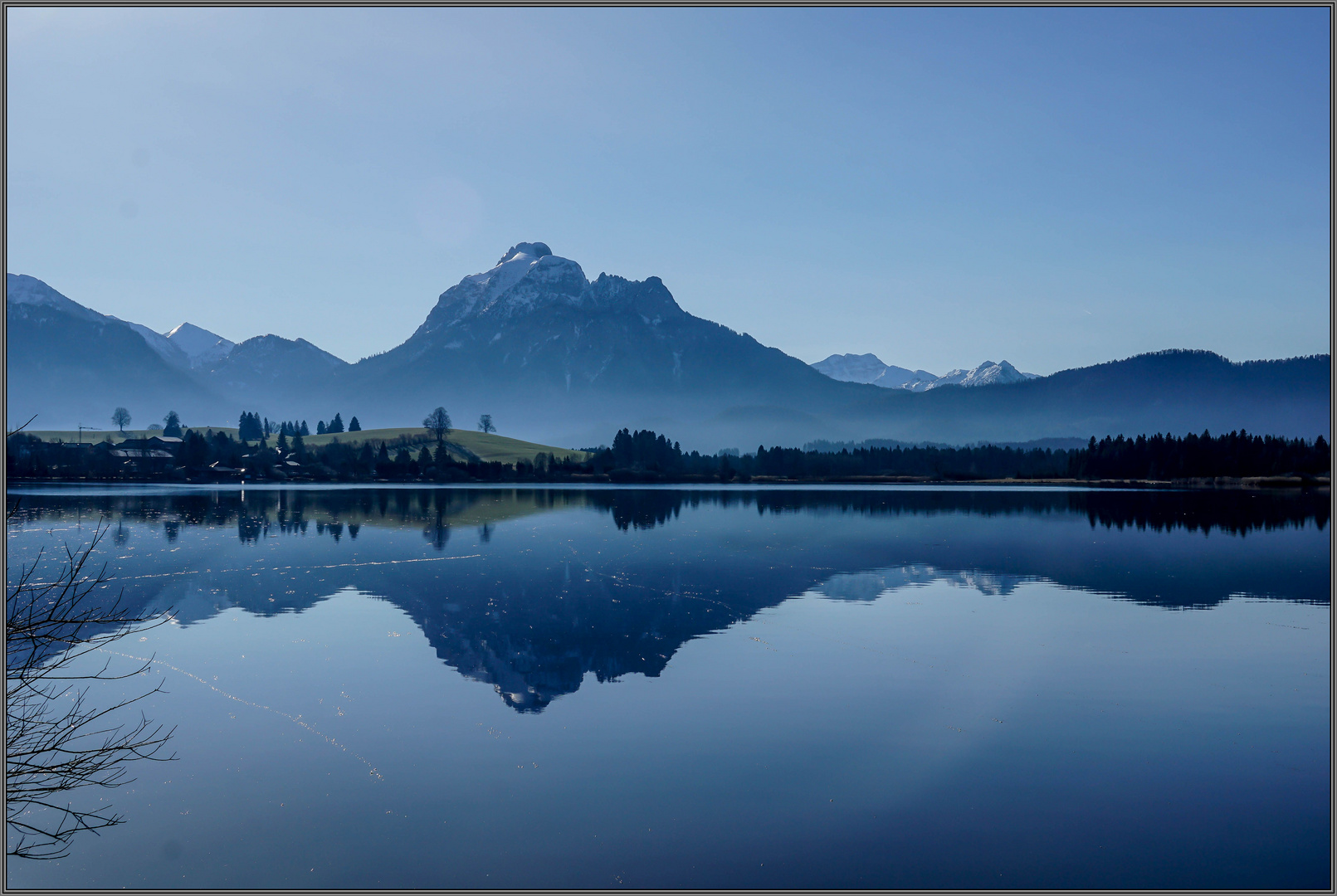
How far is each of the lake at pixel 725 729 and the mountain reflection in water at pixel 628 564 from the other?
40 centimetres

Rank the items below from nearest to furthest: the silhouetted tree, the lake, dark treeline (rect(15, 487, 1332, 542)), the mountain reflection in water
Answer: the silhouetted tree
the lake
the mountain reflection in water
dark treeline (rect(15, 487, 1332, 542))

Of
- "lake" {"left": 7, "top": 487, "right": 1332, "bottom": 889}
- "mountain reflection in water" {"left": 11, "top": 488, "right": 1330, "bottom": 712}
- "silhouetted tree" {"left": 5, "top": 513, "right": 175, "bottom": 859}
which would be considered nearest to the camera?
"silhouetted tree" {"left": 5, "top": 513, "right": 175, "bottom": 859}

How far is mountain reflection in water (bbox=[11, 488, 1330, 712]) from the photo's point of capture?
33250 millimetres

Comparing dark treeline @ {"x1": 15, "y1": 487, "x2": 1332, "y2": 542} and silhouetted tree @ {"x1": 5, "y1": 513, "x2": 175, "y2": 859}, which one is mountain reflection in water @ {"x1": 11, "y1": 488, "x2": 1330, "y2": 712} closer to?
dark treeline @ {"x1": 15, "y1": 487, "x2": 1332, "y2": 542}

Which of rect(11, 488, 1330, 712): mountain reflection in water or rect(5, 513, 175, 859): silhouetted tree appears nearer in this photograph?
rect(5, 513, 175, 859): silhouetted tree

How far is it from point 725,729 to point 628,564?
108ft

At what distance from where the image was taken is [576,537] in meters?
72.2

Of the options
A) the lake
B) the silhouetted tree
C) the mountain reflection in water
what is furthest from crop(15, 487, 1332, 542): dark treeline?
the silhouetted tree

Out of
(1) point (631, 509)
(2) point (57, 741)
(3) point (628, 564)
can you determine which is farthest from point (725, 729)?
(1) point (631, 509)

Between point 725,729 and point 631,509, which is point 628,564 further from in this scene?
point 631,509

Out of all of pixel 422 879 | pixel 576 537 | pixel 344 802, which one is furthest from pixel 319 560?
pixel 422 879

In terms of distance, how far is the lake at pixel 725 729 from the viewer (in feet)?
48.2

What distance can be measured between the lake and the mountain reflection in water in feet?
1.33

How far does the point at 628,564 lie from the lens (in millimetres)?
53750
